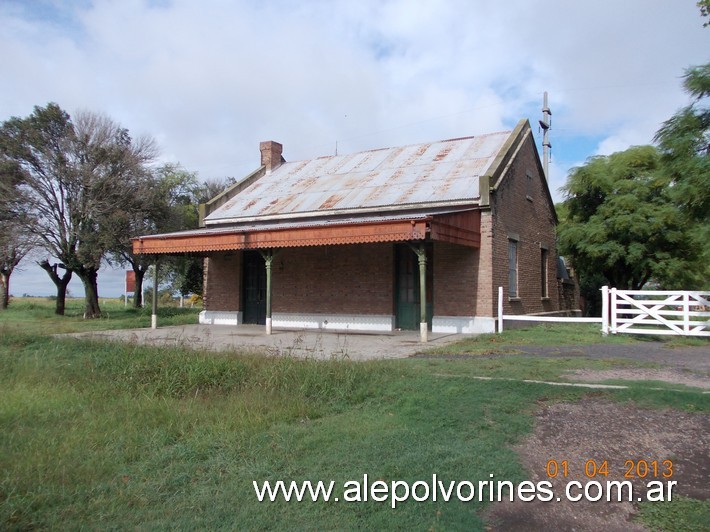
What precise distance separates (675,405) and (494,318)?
389 inches

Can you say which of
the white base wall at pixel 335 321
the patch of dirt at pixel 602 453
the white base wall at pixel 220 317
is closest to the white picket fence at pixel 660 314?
the white base wall at pixel 335 321

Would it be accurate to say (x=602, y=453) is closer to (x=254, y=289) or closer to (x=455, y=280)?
(x=455, y=280)

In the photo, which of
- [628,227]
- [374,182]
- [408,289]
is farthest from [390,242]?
[628,227]

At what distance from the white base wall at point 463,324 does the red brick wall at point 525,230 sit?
553mm

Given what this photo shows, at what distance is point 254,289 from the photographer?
66.3 feet

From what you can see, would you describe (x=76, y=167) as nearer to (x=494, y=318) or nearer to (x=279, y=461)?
(x=494, y=318)

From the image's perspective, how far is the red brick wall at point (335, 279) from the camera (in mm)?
17234

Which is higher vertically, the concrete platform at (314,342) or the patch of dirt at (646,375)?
the patch of dirt at (646,375)

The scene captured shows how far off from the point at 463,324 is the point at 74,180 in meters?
17.2

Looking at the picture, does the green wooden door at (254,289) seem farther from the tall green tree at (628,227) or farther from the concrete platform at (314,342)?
the tall green tree at (628,227)

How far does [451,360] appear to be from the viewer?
9633 mm

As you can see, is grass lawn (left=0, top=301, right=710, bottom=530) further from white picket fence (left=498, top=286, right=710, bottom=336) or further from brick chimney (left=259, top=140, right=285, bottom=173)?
brick chimney (left=259, top=140, right=285, bottom=173)

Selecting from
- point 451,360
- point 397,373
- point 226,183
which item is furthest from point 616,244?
point 226,183

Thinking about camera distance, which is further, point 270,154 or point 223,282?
point 270,154
